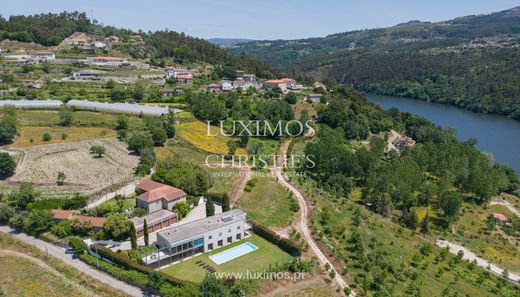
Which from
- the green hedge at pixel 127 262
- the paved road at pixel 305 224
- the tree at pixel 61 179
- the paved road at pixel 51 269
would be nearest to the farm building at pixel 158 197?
the green hedge at pixel 127 262

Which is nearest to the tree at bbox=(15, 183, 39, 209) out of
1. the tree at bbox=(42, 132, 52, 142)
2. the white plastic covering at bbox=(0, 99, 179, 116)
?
the tree at bbox=(42, 132, 52, 142)

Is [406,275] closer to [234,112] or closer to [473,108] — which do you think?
[234,112]

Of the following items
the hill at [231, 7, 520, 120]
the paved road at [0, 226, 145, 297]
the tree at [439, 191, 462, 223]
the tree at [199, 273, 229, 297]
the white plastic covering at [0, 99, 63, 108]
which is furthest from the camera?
the hill at [231, 7, 520, 120]

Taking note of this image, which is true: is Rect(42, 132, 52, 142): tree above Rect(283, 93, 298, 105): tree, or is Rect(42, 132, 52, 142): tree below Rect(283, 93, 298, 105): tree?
below

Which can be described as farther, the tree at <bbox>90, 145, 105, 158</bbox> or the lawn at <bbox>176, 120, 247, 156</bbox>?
the lawn at <bbox>176, 120, 247, 156</bbox>

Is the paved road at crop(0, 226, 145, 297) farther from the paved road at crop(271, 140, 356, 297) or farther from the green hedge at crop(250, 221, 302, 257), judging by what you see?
the paved road at crop(271, 140, 356, 297)

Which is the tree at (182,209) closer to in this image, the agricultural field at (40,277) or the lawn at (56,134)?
the agricultural field at (40,277)

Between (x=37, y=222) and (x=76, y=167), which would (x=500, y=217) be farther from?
(x=37, y=222)

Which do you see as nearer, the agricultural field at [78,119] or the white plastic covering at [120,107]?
the agricultural field at [78,119]

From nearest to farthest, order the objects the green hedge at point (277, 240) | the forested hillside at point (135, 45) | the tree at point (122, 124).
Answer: the green hedge at point (277, 240)
the tree at point (122, 124)
the forested hillside at point (135, 45)
